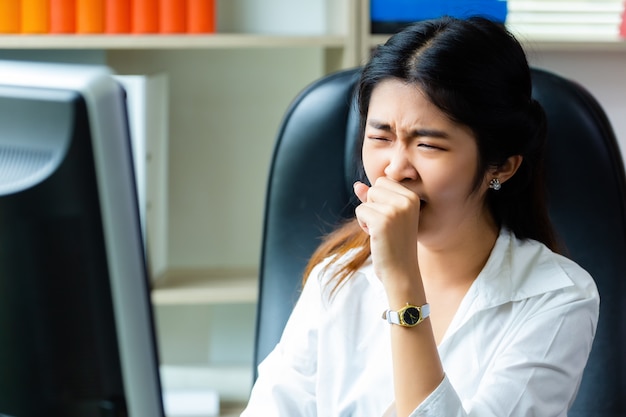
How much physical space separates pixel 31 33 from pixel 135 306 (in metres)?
1.40

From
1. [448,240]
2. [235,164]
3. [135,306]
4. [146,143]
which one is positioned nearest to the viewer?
[135,306]

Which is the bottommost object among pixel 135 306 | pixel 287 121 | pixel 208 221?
pixel 208 221

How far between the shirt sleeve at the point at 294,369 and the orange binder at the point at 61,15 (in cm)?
83

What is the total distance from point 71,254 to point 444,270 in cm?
79

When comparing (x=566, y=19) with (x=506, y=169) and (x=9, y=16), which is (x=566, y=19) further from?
(x=9, y=16)

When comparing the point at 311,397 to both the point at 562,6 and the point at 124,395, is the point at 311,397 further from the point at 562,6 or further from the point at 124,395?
the point at 562,6

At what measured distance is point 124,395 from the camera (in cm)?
55

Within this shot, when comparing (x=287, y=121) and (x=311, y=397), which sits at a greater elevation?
(x=287, y=121)

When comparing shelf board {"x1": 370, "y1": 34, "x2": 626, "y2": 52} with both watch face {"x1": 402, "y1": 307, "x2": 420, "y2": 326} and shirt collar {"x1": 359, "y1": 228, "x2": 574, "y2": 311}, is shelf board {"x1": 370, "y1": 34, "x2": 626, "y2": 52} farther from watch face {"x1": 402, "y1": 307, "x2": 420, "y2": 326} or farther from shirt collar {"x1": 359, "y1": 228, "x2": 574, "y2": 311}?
watch face {"x1": 402, "y1": 307, "x2": 420, "y2": 326}

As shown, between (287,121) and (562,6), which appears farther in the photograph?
(562,6)

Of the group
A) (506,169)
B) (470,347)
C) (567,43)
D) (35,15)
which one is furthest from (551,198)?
(35,15)

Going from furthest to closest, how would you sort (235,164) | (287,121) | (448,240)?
(235,164)
(287,121)
(448,240)

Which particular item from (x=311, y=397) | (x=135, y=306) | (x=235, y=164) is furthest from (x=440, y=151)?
(x=235, y=164)

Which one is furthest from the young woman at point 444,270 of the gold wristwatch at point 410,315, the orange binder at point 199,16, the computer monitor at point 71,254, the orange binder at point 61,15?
the orange binder at point 61,15
